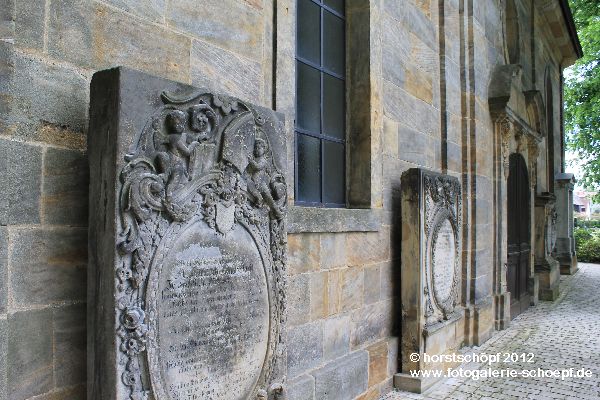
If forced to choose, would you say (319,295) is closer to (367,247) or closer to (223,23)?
(367,247)

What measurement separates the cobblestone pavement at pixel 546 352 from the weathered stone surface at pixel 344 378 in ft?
1.63

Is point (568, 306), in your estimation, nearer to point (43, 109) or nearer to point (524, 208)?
point (524, 208)

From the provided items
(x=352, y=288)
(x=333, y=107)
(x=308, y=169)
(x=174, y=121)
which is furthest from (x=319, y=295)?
(x=174, y=121)

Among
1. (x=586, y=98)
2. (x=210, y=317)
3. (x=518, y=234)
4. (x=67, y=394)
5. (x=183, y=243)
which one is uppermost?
(x=586, y=98)

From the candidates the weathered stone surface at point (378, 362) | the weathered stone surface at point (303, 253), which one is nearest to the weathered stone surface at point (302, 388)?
the weathered stone surface at point (303, 253)

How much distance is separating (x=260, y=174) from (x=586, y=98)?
18.7 meters

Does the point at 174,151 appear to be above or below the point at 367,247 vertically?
above

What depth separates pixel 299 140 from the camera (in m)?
4.03

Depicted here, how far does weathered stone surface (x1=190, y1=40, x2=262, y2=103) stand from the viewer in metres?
2.72

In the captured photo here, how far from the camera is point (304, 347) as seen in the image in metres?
3.56

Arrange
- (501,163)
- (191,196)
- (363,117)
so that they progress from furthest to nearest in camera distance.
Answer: (501,163) → (363,117) → (191,196)

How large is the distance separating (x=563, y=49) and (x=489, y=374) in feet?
41.9

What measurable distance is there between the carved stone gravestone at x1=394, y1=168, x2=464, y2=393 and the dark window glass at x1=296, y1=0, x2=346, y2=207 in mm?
730

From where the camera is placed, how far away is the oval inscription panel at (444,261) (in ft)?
16.6
